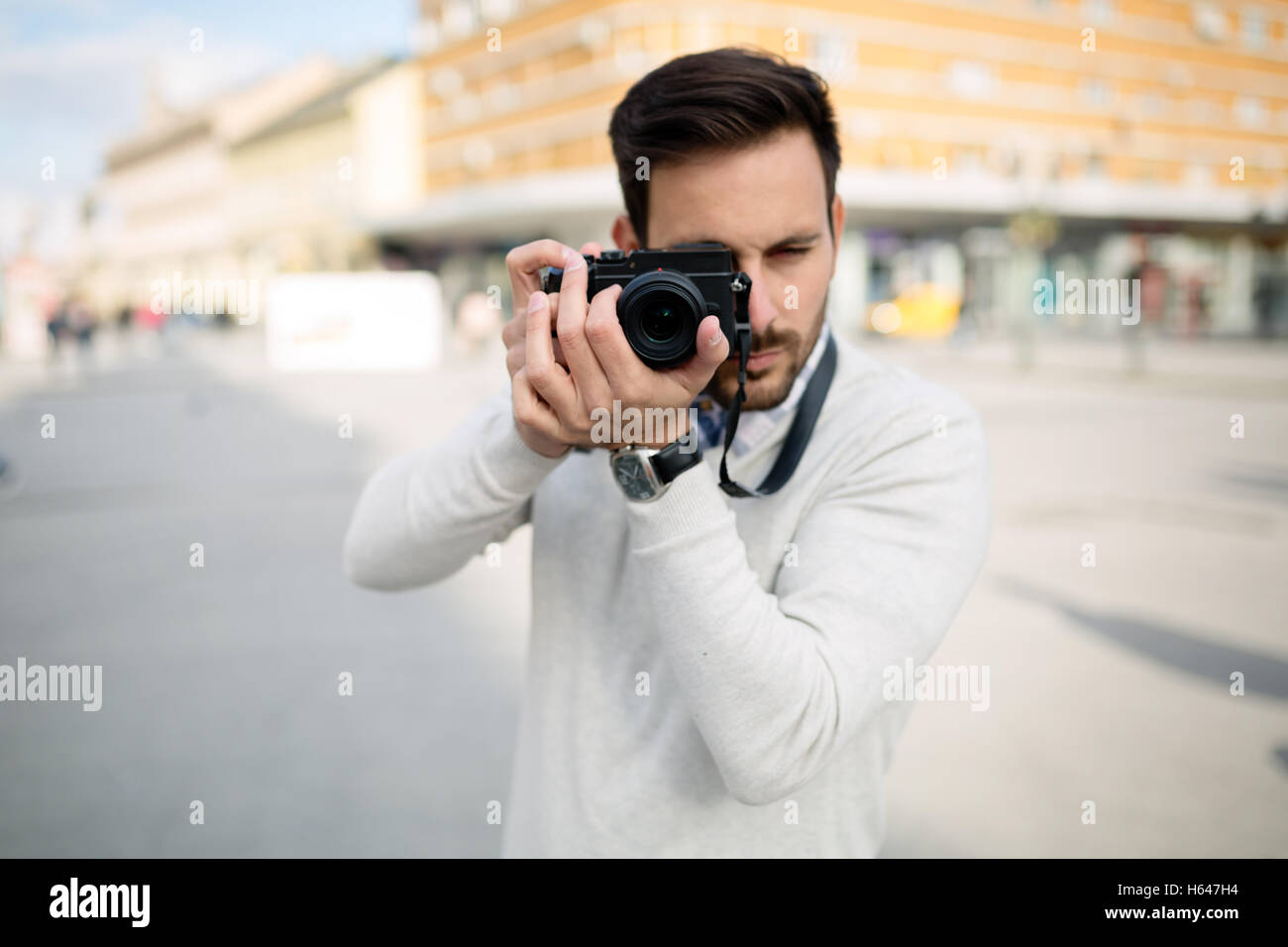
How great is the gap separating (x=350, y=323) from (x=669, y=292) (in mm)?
21039

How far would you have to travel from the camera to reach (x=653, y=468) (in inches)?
42.0

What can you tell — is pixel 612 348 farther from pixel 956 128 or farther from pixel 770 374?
pixel 956 128

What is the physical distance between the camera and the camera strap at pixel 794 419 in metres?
1.29

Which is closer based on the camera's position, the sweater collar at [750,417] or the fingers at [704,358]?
the fingers at [704,358]

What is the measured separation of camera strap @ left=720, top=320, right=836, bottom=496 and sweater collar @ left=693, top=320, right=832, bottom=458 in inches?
0.8

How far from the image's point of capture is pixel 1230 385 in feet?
49.0

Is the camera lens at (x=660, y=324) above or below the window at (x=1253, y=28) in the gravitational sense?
below

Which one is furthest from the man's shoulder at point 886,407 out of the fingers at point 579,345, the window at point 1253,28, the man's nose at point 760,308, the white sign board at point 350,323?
the window at point 1253,28

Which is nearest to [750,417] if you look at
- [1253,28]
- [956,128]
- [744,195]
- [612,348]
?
[744,195]

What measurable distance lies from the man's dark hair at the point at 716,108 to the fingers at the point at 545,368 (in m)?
0.42

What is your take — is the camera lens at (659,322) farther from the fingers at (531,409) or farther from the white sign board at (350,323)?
the white sign board at (350,323)

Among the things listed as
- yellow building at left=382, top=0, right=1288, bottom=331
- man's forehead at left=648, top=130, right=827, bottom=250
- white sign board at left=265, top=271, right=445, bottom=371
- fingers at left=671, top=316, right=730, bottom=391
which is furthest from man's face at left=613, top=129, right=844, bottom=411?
yellow building at left=382, top=0, right=1288, bottom=331

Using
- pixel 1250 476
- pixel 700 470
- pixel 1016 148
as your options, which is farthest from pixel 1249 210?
pixel 700 470

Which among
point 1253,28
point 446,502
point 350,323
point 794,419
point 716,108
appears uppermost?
point 1253,28
